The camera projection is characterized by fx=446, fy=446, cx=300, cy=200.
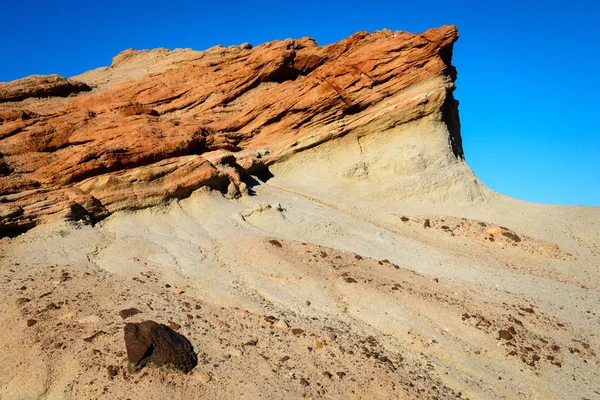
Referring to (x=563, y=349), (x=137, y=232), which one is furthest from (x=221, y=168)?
(x=563, y=349)

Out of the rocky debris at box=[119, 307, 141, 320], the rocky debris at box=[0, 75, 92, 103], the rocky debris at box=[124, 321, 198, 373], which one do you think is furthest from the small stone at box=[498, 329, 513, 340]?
the rocky debris at box=[0, 75, 92, 103]

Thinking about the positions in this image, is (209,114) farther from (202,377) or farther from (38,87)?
(202,377)

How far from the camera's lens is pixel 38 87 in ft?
79.4

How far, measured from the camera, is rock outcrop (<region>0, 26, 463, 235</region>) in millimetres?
16672

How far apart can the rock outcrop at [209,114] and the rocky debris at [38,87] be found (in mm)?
57

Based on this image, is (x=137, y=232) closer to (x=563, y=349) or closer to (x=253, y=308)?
(x=253, y=308)

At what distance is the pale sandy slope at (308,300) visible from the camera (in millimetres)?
7750

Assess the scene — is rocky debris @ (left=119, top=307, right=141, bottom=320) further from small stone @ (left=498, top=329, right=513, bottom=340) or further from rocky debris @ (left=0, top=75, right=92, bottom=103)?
rocky debris @ (left=0, top=75, right=92, bottom=103)

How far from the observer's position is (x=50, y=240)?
1352 cm

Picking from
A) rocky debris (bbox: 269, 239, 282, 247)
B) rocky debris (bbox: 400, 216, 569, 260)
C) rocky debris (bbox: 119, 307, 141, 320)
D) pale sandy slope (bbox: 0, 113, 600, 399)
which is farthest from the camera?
rocky debris (bbox: 400, 216, 569, 260)

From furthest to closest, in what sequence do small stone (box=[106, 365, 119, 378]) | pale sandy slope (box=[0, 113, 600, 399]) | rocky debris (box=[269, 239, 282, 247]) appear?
1. rocky debris (box=[269, 239, 282, 247])
2. pale sandy slope (box=[0, 113, 600, 399])
3. small stone (box=[106, 365, 119, 378])

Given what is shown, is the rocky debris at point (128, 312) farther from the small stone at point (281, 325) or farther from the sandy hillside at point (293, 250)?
the small stone at point (281, 325)

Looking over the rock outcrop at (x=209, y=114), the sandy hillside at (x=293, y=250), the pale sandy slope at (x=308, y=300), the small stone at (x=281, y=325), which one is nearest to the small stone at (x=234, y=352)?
the pale sandy slope at (x=308, y=300)

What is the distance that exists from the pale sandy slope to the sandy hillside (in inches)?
2.4
